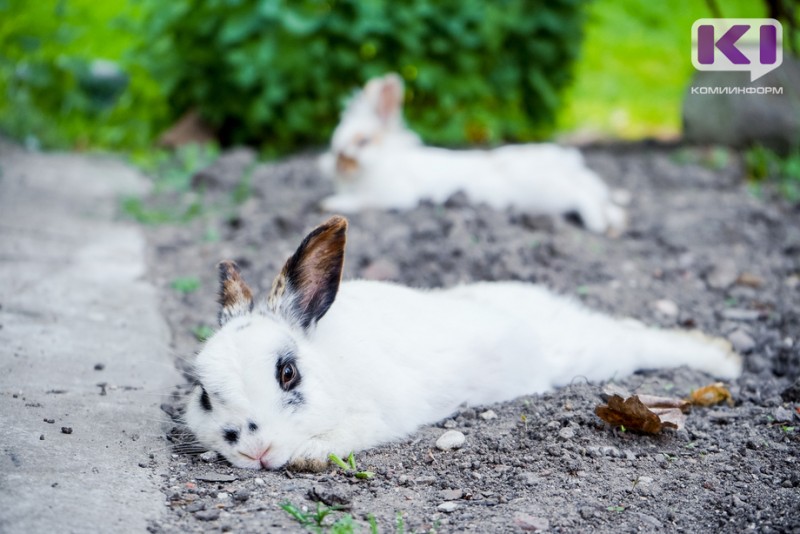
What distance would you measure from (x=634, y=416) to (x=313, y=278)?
120 cm

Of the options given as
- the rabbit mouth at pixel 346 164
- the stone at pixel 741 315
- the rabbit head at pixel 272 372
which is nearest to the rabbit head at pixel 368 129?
the rabbit mouth at pixel 346 164

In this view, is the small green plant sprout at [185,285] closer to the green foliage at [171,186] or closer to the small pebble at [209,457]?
the green foliage at [171,186]

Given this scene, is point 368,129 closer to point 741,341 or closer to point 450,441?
point 741,341

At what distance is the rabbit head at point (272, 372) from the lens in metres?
2.66

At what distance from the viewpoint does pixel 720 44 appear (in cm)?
688

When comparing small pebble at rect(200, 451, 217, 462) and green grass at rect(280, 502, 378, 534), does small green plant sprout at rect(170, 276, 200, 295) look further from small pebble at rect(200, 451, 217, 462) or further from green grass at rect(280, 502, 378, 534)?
green grass at rect(280, 502, 378, 534)

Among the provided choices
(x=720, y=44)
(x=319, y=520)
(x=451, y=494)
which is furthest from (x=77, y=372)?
(x=720, y=44)

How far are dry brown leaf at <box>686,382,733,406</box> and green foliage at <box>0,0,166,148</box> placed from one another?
6.19 metres

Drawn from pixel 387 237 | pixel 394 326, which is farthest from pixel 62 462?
pixel 387 237

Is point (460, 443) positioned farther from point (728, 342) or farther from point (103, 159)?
point (103, 159)

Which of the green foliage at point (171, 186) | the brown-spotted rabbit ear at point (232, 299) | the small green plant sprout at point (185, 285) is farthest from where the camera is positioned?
the green foliage at point (171, 186)

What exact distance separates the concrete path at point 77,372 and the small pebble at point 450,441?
3.03 ft

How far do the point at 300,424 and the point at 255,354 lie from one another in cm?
26

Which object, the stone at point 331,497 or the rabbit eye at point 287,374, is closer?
the stone at point 331,497
